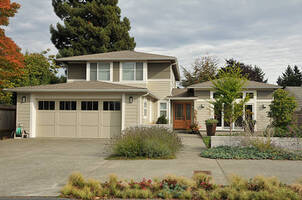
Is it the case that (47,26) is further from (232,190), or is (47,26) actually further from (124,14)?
(232,190)

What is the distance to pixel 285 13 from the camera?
13.3m

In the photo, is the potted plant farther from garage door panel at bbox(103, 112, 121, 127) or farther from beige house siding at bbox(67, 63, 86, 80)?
beige house siding at bbox(67, 63, 86, 80)

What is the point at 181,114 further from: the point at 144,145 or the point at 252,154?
the point at 144,145

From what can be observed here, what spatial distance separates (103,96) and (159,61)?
5.53 meters

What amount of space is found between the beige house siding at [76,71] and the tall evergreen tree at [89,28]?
9574 millimetres

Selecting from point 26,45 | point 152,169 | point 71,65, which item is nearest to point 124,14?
point 26,45

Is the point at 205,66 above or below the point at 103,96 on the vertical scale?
above

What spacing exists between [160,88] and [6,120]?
34.1 feet

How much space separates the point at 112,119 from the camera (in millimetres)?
16328

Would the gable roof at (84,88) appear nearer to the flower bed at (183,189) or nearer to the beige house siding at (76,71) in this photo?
the beige house siding at (76,71)

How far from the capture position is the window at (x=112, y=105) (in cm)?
1636

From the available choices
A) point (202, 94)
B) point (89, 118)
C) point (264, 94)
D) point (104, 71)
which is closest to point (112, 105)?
point (89, 118)

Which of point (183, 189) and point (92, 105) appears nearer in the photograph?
point (183, 189)

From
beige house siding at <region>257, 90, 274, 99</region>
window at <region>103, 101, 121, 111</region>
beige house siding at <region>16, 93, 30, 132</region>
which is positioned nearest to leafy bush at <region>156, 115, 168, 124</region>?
window at <region>103, 101, 121, 111</region>
